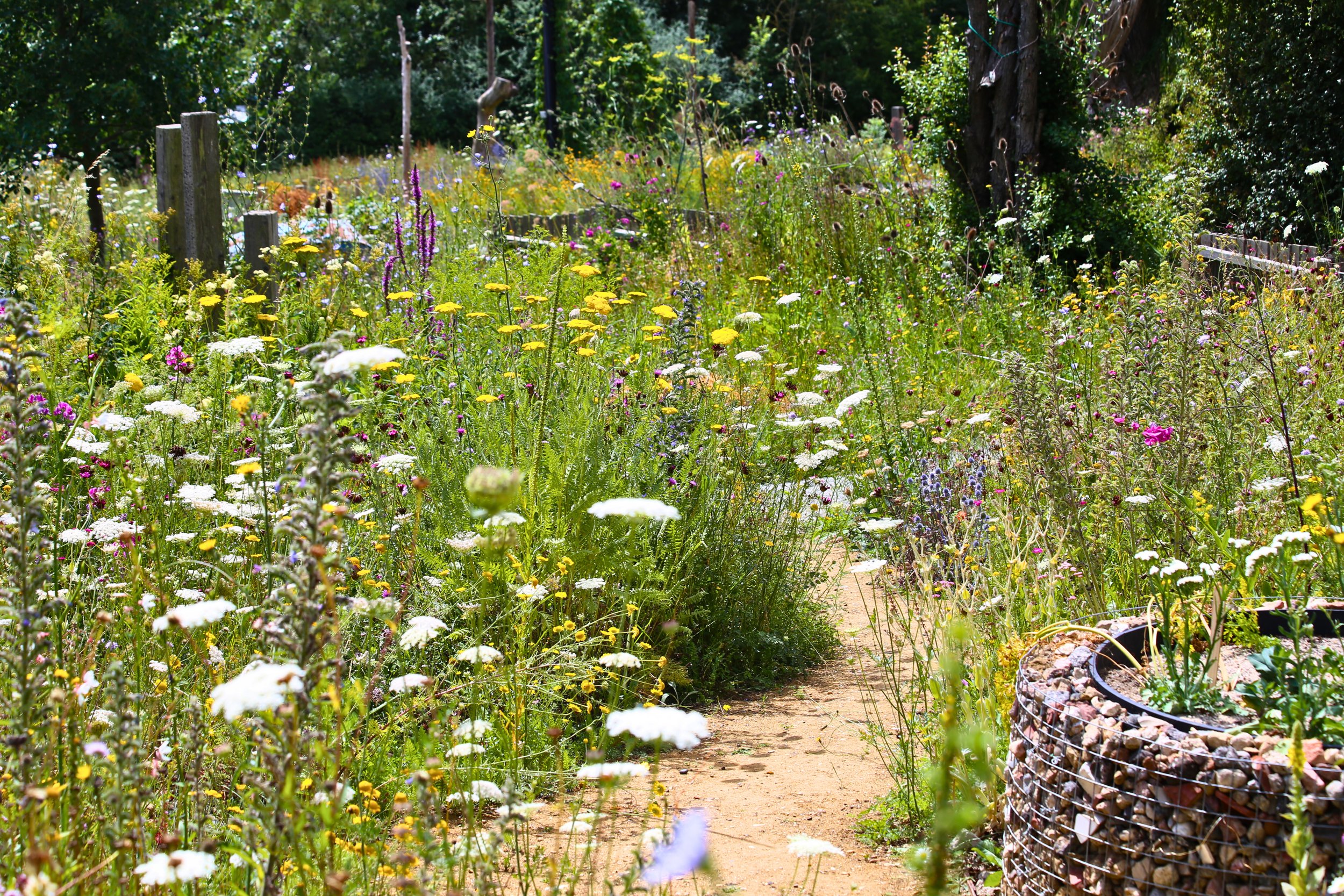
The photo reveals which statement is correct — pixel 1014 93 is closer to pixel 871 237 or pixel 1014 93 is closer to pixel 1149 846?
pixel 871 237

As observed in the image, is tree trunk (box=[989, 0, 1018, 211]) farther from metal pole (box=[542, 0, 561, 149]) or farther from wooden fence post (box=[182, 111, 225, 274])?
metal pole (box=[542, 0, 561, 149])

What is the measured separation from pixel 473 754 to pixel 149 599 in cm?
83

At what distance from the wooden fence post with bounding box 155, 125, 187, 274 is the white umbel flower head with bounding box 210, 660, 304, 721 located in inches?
227

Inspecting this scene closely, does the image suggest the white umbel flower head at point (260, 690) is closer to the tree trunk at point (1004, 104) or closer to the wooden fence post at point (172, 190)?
the wooden fence post at point (172, 190)

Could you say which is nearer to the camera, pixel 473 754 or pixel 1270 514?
pixel 473 754

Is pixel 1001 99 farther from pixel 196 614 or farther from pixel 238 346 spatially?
pixel 196 614

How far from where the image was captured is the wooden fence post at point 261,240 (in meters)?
6.40

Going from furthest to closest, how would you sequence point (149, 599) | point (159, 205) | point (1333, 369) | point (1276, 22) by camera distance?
point (1276, 22) → point (159, 205) → point (1333, 369) → point (149, 599)

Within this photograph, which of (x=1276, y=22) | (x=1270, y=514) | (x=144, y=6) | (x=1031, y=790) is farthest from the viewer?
(x=144, y=6)

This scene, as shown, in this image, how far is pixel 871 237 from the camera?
28.2ft

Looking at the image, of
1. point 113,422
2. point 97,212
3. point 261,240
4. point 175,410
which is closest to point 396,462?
point 175,410

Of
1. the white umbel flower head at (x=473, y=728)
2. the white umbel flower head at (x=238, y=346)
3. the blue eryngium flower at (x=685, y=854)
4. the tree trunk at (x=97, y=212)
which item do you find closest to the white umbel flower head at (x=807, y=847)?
the blue eryngium flower at (x=685, y=854)

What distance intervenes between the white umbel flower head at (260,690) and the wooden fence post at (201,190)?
5661 mm

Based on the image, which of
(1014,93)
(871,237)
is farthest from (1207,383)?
(1014,93)
